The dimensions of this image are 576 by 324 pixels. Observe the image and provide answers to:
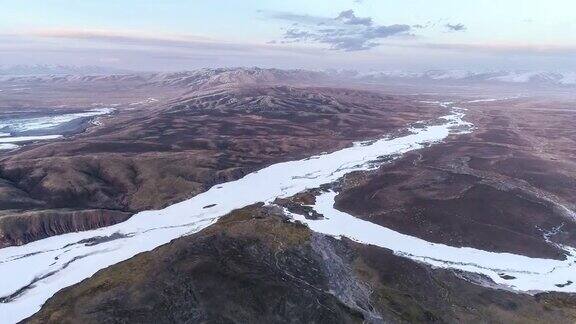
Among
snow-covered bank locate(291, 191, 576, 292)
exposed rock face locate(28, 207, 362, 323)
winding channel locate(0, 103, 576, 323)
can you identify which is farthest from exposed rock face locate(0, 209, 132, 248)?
snow-covered bank locate(291, 191, 576, 292)

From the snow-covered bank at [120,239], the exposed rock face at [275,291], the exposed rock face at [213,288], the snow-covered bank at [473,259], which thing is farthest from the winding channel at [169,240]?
the exposed rock face at [213,288]

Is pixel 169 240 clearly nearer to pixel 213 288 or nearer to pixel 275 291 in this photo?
pixel 213 288

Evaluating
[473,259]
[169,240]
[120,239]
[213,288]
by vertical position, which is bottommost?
[120,239]

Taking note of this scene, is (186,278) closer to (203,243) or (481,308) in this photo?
(203,243)

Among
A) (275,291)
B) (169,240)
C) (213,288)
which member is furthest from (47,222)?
(275,291)

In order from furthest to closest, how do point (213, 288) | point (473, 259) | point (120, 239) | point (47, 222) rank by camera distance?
point (47, 222) → point (120, 239) → point (473, 259) → point (213, 288)

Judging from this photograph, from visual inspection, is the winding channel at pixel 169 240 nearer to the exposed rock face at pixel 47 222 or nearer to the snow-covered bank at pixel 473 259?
the snow-covered bank at pixel 473 259

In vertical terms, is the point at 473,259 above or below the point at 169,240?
above
